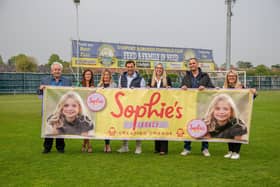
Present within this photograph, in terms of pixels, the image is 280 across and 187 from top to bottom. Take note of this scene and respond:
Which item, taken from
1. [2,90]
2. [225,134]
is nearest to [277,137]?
[225,134]

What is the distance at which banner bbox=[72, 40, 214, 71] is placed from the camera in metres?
38.7

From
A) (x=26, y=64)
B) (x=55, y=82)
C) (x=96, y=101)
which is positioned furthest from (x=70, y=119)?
(x=26, y=64)

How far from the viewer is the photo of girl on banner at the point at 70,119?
22.6 feet

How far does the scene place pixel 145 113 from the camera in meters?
6.87

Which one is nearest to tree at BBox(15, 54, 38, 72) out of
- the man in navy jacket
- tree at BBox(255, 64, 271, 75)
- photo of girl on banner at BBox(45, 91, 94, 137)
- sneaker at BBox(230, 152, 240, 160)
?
tree at BBox(255, 64, 271, 75)

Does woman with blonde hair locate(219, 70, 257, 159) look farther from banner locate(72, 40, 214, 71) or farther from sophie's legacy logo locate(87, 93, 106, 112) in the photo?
banner locate(72, 40, 214, 71)

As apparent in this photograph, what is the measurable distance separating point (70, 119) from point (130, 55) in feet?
118

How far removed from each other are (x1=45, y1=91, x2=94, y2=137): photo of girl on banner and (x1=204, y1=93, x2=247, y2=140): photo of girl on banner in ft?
7.54

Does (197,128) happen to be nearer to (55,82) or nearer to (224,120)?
(224,120)

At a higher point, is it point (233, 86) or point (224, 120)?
point (233, 86)

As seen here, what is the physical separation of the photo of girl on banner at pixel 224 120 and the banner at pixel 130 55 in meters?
32.1

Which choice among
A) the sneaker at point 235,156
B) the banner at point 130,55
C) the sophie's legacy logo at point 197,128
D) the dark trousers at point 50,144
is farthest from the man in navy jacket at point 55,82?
the banner at point 130,55

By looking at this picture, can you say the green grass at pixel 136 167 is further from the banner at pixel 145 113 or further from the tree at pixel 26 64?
the tree at pixel 26 64

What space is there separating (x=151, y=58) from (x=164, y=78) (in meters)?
37.3
